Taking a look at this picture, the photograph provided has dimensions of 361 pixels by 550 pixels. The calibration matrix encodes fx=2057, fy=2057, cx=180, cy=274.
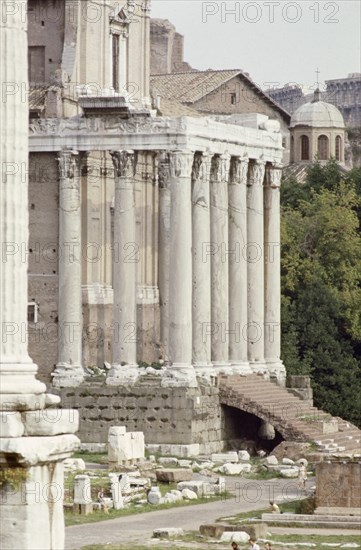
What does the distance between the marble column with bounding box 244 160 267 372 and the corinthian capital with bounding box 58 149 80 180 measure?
6151 mm

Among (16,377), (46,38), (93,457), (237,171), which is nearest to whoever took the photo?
(16,377)

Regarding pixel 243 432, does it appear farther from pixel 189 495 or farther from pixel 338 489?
pixel 338 489

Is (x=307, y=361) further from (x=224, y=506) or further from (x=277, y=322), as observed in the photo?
(x=224, y=506)

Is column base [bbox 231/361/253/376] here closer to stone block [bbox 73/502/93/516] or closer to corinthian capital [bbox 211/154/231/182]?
corinthian capital [bbox 211/154/231/182]

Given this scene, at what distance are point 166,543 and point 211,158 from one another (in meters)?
21.7

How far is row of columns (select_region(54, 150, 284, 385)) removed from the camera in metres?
53.5

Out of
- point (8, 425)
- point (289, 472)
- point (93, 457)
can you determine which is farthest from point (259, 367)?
point (8, 425)

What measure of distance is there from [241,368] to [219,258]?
327 centimetres

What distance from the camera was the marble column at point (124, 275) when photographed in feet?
176

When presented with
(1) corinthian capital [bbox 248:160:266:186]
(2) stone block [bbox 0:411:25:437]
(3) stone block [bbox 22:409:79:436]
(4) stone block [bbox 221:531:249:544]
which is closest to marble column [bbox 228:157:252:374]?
(1) corinthian capital [bbox 248:160:266:186]

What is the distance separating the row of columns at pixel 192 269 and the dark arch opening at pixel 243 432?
132cm

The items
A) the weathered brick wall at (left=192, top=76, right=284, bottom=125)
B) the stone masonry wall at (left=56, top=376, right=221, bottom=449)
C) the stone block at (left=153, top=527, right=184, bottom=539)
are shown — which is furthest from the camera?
the weathered brick wall at (left=192, top=76, right=284, bottom=125)

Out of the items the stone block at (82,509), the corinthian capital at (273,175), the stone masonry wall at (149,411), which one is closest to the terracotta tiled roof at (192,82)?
the corinthian capital at (273,175)

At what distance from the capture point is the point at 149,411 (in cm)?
5338
